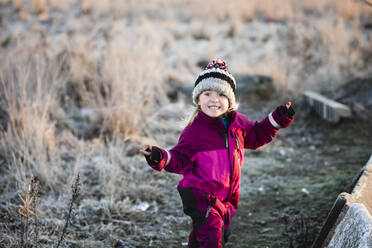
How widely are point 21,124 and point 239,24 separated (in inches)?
381

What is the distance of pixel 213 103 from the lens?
2.16m

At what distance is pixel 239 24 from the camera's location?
1235cm

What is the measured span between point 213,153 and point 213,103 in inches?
11.8

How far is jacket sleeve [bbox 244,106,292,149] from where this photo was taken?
7.00ft

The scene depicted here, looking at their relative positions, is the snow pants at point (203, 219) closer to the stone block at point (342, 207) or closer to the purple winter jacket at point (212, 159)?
the purple winter jacket at point (212, 159)

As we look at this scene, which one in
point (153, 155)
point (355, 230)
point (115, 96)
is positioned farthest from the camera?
point (115, 96)

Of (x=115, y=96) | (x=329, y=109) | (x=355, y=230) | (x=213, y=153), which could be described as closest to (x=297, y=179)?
(x=329, y=109)

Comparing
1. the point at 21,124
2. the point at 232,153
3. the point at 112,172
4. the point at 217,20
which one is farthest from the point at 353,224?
the point at 217,20

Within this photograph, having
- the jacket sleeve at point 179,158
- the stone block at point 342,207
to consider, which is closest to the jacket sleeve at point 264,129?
the jacket sleeve at point 179,158

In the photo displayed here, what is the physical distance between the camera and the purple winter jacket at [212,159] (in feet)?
6.79

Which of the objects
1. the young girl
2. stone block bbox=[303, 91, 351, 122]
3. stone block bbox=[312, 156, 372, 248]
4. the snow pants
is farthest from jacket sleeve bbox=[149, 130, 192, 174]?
stone block bbox=[303, 91, 351, 122]

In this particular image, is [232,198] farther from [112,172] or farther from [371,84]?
[371,84]

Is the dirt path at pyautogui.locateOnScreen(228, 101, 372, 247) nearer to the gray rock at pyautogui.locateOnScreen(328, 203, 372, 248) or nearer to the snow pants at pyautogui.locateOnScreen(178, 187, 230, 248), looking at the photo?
the snow pants at pyautogui.locateOnScreen(178, 187, 230, 248)

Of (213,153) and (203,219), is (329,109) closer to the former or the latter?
(213,153)
